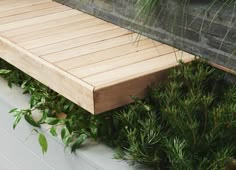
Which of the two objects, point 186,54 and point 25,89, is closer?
point 186,54

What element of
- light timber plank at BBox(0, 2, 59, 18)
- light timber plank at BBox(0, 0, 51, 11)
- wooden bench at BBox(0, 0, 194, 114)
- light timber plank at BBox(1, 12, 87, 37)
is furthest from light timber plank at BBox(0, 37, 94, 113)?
light timber plank at BBox(0, 0, 51, 11)

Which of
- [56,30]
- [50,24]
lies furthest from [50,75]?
[50,24]

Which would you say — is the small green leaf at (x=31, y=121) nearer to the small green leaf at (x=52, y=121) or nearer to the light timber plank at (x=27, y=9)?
the small green leaf at (x=52, y=121)

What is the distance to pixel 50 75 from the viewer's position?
2.59m

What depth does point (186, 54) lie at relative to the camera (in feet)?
8.98

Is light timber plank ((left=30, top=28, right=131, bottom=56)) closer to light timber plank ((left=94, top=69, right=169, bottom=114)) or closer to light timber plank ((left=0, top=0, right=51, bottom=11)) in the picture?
light timber plank ((left=94, top=69, right=169, bottom=114))

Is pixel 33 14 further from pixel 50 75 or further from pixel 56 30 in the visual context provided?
pixel 50 75

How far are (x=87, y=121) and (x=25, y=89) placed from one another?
21.2 inches

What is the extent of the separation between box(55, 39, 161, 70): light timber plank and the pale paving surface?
35 centimetres

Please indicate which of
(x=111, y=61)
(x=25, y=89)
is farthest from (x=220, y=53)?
(x=25, y=89)

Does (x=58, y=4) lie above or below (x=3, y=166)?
above

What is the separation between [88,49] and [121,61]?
23 cm

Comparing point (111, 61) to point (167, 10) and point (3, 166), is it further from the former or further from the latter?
point (3, 166)

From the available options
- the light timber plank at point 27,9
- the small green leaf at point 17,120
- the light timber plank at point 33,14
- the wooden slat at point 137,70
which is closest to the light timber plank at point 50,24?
the light timber plank at point 33,14
